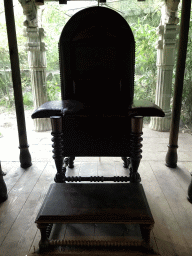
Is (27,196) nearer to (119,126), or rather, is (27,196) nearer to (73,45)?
(119,126)

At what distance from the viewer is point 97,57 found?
7.23 feet

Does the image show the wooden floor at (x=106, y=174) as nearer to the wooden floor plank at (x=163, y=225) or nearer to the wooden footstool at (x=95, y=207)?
the wooden floor plank at (x=163, y=225)

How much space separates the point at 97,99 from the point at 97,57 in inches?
16.3

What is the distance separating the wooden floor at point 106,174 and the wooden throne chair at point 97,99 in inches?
15.7

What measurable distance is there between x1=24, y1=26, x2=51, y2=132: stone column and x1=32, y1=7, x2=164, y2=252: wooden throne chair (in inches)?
77.6

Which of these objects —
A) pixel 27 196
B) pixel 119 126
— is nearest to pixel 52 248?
pixel 27 196

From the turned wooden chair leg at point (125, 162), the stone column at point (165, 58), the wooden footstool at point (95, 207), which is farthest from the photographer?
the stone column at point (165, 58)

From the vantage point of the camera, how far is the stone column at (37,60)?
384 cm

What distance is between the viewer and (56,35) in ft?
18.7

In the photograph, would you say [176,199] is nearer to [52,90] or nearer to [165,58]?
[165,58]

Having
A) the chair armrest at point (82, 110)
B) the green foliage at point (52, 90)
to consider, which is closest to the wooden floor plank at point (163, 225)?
the chair armrest at point (82, 110)

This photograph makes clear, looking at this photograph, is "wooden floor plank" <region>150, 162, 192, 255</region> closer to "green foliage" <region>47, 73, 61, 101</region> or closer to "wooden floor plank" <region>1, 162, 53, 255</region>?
"wooden floor plank" <region>1, 162, 53, 255</region>

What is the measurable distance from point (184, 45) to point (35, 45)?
8.30 feet

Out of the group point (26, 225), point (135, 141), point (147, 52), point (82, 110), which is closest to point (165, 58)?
point (147, 52)
